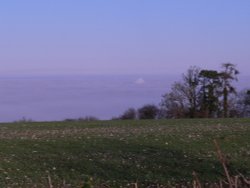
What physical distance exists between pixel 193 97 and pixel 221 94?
8.48ft

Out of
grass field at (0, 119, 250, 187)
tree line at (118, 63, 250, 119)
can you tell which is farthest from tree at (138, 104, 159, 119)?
grass field at (0, 119, 250, 187)

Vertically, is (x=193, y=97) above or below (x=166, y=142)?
above

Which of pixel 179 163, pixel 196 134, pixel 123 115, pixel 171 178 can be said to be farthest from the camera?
pixel 123 115

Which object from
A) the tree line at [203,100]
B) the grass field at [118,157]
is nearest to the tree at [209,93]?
the tree line at [203,100]

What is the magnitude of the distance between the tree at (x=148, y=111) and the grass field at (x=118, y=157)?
3565 cm

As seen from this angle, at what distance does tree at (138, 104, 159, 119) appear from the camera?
57.5m

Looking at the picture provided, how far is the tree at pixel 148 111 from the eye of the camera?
57450 millimetres

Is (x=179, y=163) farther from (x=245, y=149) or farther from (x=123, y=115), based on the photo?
(x=123, y=115)

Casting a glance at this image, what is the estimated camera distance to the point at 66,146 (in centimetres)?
1856

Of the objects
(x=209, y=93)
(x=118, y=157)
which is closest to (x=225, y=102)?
(x=209, y=93)

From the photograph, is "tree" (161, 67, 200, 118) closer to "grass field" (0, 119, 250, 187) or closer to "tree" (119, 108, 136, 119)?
"tree" (119, 108, 136, 119)

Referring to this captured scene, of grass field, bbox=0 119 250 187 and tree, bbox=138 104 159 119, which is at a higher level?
tree, bbox=138 104 159 119

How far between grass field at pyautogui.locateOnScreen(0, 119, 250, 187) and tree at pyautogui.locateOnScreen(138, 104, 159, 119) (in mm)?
35647

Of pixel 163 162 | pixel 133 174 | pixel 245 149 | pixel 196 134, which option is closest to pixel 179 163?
pixel 163 162
